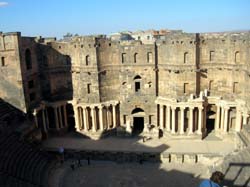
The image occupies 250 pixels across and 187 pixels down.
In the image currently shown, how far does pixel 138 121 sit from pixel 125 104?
330 cm

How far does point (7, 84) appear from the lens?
1018 inches

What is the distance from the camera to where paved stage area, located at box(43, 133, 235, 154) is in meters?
25.9

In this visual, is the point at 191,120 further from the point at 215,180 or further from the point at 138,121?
the point at 215,180

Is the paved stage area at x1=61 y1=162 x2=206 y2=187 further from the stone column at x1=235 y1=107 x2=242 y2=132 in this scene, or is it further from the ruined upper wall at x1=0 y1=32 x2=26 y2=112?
the ruined upper wall at x1=0 y1=32 x2=26 y2=112

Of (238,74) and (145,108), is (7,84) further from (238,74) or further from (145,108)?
(238,74)

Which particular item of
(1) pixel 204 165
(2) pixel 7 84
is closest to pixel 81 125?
(2) pixel 7 84

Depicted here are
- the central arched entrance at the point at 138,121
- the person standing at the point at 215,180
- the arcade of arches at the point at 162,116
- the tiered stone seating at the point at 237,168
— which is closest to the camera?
the person standing at the point at 215,180

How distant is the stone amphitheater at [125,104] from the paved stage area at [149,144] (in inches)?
3.7

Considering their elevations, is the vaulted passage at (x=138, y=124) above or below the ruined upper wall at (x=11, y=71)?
below

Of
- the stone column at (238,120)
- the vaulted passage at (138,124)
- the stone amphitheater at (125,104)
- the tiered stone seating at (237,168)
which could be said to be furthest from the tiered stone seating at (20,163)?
the stone column at (238,120)

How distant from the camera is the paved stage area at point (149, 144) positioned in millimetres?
25938

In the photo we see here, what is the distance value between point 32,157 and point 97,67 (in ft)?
35.5

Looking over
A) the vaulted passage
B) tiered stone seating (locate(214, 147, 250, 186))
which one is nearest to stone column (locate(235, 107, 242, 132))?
tiered stone seating (locate(214, 147, 250, 186))

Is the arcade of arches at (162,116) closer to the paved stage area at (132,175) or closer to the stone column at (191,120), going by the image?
the stone column at (191,120)
